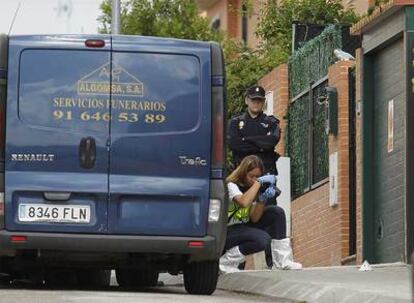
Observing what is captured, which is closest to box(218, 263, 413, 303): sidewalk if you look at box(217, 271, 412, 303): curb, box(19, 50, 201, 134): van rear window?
box(217, 271, 412, 303): curb

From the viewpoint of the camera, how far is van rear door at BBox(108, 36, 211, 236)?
40.3 feet

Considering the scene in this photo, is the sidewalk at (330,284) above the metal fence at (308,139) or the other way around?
the other way around

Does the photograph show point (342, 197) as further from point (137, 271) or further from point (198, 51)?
point (198, 51)

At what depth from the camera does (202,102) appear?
12.4 meters

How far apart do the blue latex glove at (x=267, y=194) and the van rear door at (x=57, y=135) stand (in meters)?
2.66

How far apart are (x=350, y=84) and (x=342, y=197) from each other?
133cm

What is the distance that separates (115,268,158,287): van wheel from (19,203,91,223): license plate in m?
1.98

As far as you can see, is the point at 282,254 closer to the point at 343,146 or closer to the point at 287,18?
the point at 343,146

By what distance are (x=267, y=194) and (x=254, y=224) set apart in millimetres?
318

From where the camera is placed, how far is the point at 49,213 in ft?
40.3

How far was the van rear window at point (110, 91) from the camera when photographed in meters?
12.2

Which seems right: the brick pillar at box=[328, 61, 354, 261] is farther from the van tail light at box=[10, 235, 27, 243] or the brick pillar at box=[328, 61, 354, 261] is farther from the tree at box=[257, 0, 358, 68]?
the van tail light at box=[10, 235, 27, 243]

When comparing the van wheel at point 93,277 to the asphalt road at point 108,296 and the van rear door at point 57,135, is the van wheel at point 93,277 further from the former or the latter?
the van rear door at point 57,135

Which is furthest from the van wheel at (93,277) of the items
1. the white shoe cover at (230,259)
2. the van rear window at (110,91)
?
the van rear window at (110,91)
